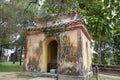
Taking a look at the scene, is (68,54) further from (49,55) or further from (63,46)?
(49,55)

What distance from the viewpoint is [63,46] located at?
8195 mm

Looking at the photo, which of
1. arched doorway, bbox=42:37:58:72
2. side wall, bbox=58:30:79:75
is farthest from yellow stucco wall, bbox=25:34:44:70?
side wall, bbox=58:30:79:75

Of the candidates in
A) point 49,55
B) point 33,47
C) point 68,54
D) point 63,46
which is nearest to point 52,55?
point 49,55

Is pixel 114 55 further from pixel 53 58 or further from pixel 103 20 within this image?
pixel 53 58

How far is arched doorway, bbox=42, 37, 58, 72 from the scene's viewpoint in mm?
8977

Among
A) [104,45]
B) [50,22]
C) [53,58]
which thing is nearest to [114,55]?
[104,45]

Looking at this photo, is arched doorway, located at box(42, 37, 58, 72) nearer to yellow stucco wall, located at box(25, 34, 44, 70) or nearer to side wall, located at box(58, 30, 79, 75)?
yellow stucco wall, located at box(25, 34, 44, 70)

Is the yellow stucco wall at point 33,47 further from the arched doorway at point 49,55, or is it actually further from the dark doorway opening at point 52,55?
the dark doorway opening at point 52,55

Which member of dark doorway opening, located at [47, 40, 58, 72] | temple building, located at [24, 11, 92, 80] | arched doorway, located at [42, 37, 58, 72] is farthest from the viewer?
dark doorway opening, located at [47, 40, 58, 72]

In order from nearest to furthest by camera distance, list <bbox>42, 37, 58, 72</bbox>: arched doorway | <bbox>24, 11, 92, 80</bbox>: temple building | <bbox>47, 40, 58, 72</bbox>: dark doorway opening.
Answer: <bbox>24, 11, 92, 80</bbox>: temple building
<bbox>42, 37, 58, 72</bbox>: arched doorway
<bbox>47, 40, 58, 72</bbox>: dark doorway opening

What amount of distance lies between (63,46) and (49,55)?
2.47m

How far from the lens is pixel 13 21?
12.0 meters

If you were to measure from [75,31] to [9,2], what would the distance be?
6752mm

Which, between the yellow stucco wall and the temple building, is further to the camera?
the yellow stucco wall
